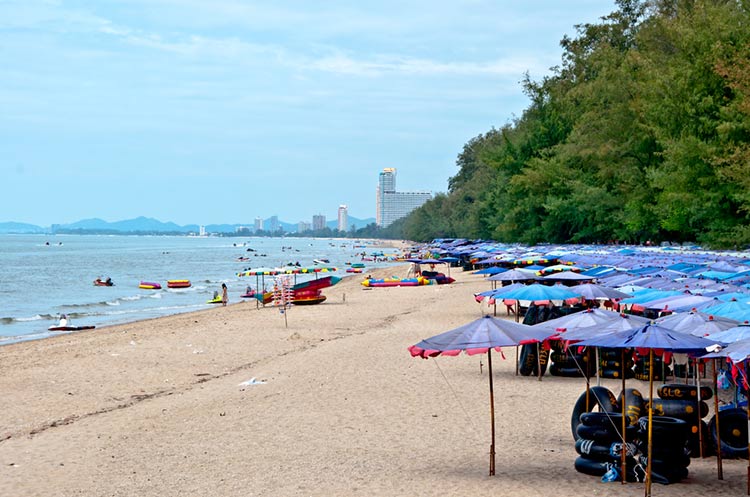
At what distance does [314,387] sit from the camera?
17.2m

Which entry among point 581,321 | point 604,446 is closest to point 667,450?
point 604,446

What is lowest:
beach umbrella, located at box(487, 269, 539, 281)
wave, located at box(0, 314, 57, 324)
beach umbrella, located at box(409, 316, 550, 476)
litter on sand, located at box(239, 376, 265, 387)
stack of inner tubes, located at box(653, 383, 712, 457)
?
wave, located at box(0, 314, 57, 324)

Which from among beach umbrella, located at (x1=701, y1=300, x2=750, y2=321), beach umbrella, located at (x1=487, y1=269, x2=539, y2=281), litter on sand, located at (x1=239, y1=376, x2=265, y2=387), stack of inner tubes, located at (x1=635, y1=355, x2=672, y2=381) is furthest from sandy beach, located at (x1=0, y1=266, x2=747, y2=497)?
beach umbrella, located at (x1=487, y1=269, x2=539, y2=281)

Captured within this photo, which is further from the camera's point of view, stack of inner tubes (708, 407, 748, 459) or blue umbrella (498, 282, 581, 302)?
blue umbrella (498, 282, 581, 302)

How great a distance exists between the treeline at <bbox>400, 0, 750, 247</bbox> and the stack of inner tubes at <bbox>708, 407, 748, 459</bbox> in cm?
2453

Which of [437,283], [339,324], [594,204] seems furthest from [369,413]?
[594,204]

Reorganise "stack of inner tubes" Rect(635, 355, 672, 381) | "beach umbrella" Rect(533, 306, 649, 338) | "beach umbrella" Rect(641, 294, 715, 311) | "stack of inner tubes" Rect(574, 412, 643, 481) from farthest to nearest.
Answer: "stack of inner tubes" Rect(635, 355, 672, 381)
"beach umbrella" Rect(641, 294, 715, 311)
"beach umbrella" Rect(533, 306, 649, 338)
"stack of inner tubes" Rect(574, 412, 643, 481)

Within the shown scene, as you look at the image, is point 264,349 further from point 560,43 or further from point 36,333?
point 560,43

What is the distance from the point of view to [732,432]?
35.1ft

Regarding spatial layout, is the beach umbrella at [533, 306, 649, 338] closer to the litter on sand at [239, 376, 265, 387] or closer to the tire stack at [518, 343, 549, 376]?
the tire stack at [518, 343, 549, 376]

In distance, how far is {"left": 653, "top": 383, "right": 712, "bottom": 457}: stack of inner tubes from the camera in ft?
34.9

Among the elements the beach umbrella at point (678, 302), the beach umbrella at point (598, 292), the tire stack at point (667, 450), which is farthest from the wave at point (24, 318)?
the tire stack at point (667, 450)

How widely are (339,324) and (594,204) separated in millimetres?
36636

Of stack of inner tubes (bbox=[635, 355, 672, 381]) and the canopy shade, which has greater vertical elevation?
the canopy shade
